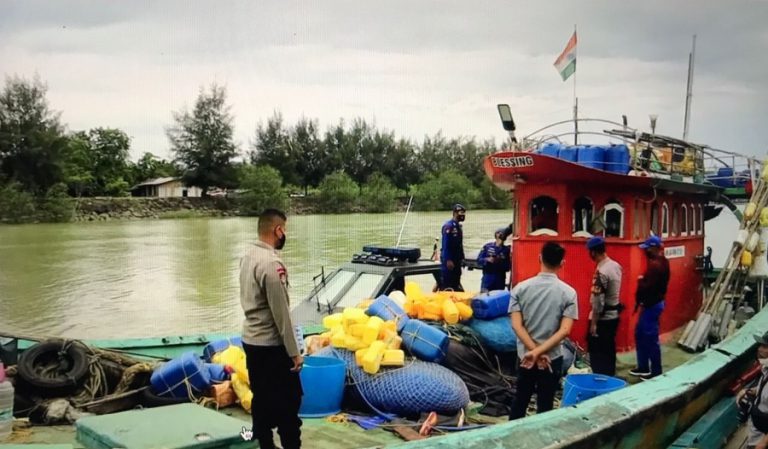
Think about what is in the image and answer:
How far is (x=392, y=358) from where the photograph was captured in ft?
18.4

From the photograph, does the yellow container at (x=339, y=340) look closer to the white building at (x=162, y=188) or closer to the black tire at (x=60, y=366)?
the black tire at (x=60, y=366)

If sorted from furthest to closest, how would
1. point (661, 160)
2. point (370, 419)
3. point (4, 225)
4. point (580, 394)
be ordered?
point (4, 225) < point (661, 160) < point (370, 419) < point (580, 394)

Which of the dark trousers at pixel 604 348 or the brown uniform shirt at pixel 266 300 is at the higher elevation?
the brown uniform shirt at pixel 266 300

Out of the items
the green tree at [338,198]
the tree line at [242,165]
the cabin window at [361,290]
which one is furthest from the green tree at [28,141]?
the cabin window at [361,290]

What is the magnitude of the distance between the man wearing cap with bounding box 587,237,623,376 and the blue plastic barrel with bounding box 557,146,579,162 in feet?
4.86

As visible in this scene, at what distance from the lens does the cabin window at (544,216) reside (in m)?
7.25

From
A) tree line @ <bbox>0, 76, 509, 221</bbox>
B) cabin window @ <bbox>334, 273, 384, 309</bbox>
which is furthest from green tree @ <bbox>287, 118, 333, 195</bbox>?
cabin window @ <bbox>334, 273, 384, 309</bbox>

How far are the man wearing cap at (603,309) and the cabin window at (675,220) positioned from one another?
2.57m

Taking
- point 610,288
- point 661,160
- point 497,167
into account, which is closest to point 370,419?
point 610,288

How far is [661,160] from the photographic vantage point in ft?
25.7

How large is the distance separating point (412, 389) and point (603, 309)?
1704 millimetres

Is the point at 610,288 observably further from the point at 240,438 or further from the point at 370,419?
the point at 240,438

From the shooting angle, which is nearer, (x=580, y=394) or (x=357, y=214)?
(x=580, y=394)

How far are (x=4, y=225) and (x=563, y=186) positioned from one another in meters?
32.2
